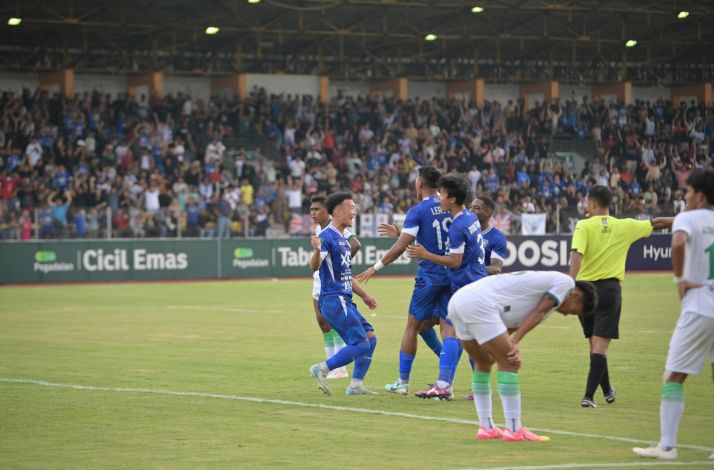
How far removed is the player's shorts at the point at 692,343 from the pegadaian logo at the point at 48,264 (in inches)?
1202

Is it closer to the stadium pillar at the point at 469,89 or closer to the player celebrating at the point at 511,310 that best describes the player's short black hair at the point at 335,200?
the player celebrating at the point at 511,310

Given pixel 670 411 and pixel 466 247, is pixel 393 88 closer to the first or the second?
pixel 466 247

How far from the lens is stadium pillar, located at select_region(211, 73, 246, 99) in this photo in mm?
51312

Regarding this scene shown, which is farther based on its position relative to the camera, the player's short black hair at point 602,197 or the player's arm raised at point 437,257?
the player's short black hair at point 602,197

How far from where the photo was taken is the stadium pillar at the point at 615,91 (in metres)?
58.8

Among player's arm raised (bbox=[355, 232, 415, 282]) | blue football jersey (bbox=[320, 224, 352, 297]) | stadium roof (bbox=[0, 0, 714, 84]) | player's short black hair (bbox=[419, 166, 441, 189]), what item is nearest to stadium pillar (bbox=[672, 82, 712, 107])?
stadium roof (bbox=[0, 0, 714, 84])

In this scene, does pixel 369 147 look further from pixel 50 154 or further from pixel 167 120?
pixel 50 154

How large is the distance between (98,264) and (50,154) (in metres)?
5.85

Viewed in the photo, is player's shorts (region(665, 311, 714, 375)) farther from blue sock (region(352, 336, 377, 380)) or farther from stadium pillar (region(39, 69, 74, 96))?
stadium pillar (region(39, 69, 74, 96))

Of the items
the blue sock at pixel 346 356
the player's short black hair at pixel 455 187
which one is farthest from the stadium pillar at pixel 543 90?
the player's short black hair at pixel 455 187

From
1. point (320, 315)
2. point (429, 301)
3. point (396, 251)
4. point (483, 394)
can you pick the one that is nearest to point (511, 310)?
point (483, 394)

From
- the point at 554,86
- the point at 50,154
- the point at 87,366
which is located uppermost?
the point at 554,86

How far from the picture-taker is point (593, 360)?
12344 mm

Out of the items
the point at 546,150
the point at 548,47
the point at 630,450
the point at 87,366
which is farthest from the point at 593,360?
the point at 548,47
